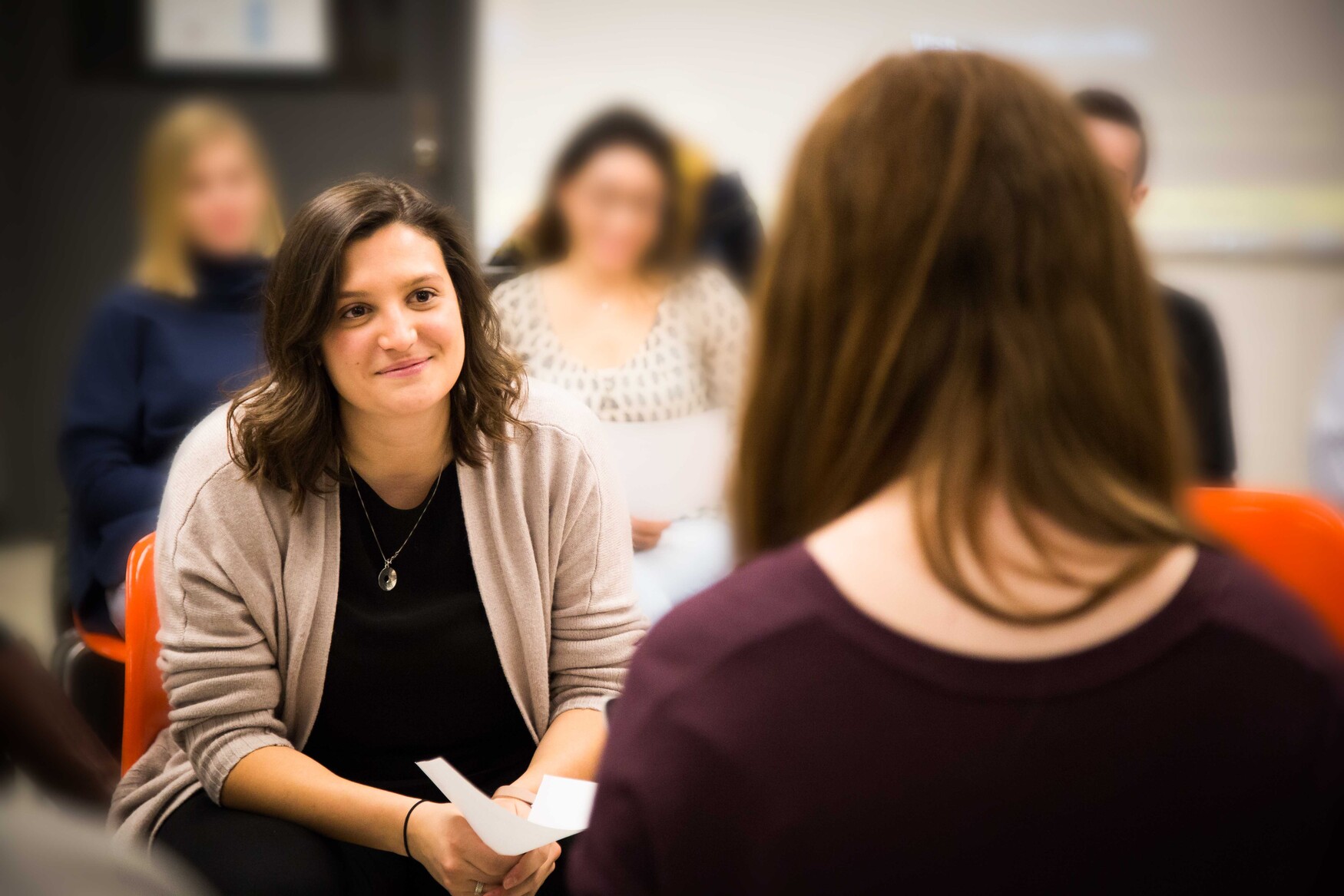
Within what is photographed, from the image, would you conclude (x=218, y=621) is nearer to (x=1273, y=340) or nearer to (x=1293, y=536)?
(x=1293, y=536)

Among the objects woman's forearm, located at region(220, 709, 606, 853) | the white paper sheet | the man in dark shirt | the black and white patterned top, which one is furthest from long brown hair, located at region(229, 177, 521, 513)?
the man in dark shirt

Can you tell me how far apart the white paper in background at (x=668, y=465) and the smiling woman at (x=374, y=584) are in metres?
Result: 0.63

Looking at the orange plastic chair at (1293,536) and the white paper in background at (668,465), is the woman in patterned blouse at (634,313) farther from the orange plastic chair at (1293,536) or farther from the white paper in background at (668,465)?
the orange plastic chair at (1293,536)

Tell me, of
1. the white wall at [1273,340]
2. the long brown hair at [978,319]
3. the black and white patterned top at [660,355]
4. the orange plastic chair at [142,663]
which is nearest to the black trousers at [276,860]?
the orange plastic chair at [142,663]

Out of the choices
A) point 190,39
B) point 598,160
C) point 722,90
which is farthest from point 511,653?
point 190,39

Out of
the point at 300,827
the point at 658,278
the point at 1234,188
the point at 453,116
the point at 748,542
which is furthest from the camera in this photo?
the point at 453,116

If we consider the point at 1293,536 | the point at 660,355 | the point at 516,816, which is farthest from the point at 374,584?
the point at 1293,536

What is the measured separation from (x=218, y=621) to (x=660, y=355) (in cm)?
104

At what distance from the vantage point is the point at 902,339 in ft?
2.00

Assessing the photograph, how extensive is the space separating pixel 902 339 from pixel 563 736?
77 cm

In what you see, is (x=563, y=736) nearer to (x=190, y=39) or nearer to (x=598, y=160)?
(x=598, y=160)

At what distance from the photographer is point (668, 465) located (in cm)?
198

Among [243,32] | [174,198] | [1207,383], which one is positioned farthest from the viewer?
[243,32]

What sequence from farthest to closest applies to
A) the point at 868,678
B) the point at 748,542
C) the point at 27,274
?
the point at 27,274 < the point at 748,542 < the point at 868,678
